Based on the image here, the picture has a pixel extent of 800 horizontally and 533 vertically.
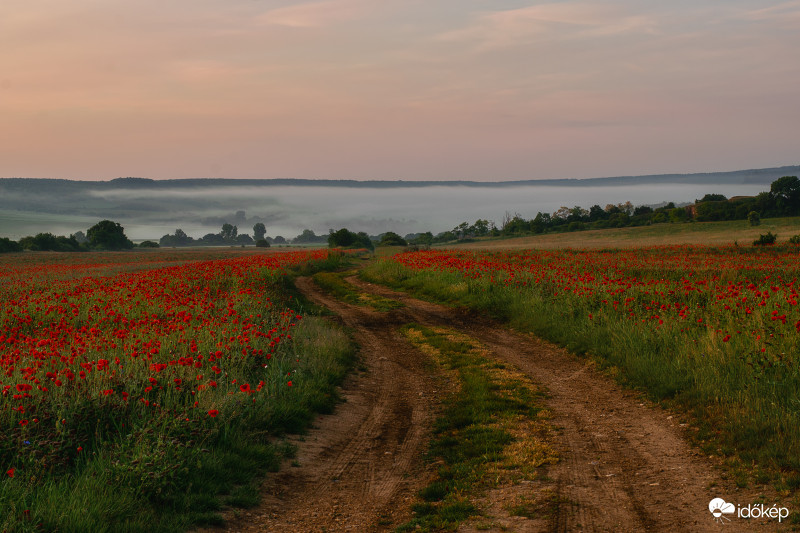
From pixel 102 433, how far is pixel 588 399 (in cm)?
718

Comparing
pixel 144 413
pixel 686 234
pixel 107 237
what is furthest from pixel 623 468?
pixel 107 237

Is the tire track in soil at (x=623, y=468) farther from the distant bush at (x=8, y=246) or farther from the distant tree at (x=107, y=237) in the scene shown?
the distant tree at (x=107, y=237)

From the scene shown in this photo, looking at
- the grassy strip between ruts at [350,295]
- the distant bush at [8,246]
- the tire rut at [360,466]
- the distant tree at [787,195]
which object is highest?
the distant tree at [787,195]

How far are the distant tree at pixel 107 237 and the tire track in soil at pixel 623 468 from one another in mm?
140037

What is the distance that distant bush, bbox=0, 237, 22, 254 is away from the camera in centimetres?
Result: 9386

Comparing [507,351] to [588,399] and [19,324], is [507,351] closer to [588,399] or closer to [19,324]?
[588,399]

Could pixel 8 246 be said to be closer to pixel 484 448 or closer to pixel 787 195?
pixel 484 448

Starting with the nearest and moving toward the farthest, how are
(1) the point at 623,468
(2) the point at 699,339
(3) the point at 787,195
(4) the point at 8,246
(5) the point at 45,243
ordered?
(1) the point at 623,468 < (2) the point at 699,339 < (3) the point at 787,195 < (4) the point at 8,246 < (5) the point at 45,243

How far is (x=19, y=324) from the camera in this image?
14289mm

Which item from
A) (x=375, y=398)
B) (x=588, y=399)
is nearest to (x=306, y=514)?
(x=375, y=398)

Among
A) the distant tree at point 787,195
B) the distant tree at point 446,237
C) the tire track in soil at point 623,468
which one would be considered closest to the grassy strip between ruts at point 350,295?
the tire track in soil at point 623,468

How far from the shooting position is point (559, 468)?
6496 millimetres

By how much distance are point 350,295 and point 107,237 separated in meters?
126

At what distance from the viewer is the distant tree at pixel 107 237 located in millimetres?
131875
